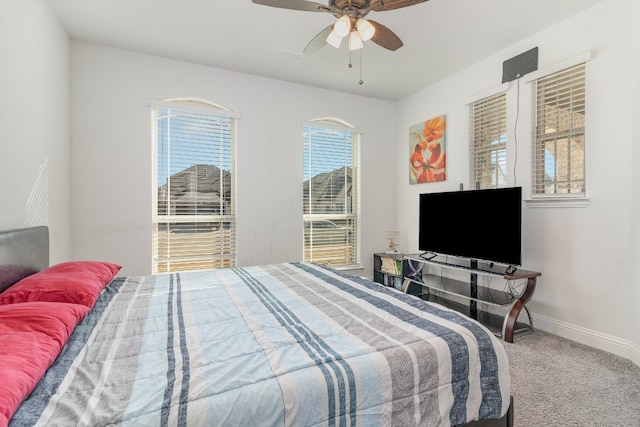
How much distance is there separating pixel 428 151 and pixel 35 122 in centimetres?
412

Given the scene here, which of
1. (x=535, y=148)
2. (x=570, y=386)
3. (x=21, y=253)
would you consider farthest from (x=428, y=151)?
(x=21, y=253)

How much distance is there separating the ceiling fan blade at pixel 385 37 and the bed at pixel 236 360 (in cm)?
181

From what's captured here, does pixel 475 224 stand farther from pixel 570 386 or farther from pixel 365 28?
pixel 365 28

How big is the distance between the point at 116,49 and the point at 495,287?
480 centimetres

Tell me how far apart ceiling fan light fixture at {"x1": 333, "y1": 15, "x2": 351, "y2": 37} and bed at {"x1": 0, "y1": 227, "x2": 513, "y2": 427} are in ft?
5.69

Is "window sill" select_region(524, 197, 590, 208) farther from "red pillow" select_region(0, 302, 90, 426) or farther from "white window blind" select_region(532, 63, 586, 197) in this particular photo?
"red pillow" select_region(0, 302, 90, 426)

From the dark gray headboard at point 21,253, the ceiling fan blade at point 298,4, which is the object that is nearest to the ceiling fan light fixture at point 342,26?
the ceiling fan blade at point 298,4

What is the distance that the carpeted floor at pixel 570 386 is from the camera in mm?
1725

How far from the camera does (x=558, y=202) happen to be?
284 centimetres

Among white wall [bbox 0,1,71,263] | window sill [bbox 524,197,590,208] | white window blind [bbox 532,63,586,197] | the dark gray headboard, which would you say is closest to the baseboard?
window sill [bbox 524,197,590,208]

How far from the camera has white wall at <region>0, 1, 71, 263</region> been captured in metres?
1.91

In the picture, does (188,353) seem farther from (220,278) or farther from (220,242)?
(220,242)

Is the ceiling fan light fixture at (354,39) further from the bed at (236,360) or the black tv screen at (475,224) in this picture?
the black tv screen at (475,224)

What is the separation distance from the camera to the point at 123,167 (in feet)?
10.8
